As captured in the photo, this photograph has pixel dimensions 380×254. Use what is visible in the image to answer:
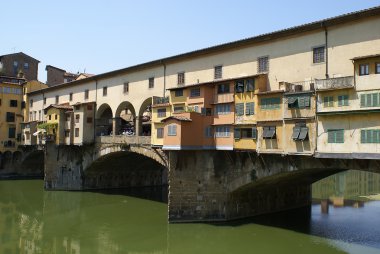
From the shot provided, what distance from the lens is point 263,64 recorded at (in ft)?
89.8

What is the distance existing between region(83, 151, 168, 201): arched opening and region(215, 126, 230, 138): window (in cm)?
1851

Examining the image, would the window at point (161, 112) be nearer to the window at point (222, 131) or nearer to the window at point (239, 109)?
the window at point (222, 131)

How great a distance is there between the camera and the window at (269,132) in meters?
24.6

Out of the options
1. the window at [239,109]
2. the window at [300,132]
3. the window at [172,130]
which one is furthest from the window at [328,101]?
the window at [172,130]

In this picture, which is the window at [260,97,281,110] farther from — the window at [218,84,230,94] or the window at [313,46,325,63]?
the window at [313,46,325,63]

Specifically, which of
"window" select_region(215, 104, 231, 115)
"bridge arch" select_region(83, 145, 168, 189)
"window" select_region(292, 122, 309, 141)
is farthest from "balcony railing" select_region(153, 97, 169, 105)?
"window" select_region(292, 122, 309, 141)

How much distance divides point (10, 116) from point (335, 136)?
57.5 metres

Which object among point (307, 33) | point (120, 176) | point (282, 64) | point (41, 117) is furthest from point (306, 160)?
point (41, 117)

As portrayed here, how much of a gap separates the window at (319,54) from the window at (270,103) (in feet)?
11.9

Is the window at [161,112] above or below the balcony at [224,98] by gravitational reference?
below

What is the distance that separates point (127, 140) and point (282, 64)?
63.0ft

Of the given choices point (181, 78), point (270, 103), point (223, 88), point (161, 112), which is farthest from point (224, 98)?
point (161, 112)

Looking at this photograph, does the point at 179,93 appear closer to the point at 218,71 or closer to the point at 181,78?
the point at 181,78

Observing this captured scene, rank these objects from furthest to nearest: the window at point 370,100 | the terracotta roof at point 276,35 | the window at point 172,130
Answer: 1. the window at point 172,130
2. the terracotta roof at point 276,35
3. the window at point 370,100
